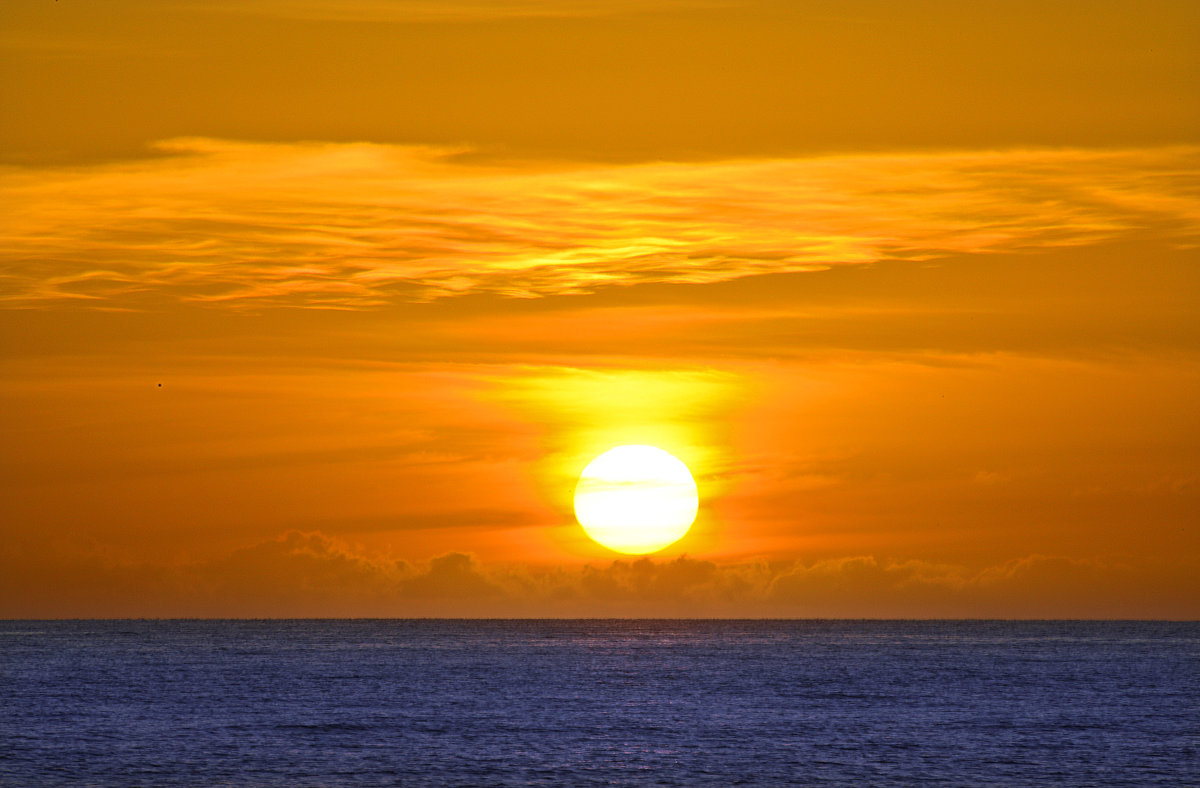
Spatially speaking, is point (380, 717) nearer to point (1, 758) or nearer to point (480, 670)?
point (1, 758)

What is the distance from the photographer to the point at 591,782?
6775 centimetres

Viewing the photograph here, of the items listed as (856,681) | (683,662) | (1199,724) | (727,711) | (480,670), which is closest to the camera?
(1199,724)

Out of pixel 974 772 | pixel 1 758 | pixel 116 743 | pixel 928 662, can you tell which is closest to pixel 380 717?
pixel 116 743

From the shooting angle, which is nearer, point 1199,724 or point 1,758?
point 1,758

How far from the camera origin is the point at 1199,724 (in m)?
97.7

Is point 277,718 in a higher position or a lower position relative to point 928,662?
lower

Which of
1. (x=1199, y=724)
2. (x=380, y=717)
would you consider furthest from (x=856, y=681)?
(x=380, y=717)

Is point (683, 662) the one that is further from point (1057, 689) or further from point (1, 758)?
point (1, 758)

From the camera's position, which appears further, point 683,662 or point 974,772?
point 683,662

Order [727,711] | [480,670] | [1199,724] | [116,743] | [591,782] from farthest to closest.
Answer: [480,670]
[727,711]
[1199,724]
[116,743]
[591,782]

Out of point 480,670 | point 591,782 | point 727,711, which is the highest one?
point 480,670

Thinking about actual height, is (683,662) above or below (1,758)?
above

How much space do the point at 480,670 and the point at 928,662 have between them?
67538 mm

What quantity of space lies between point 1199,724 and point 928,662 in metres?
100
